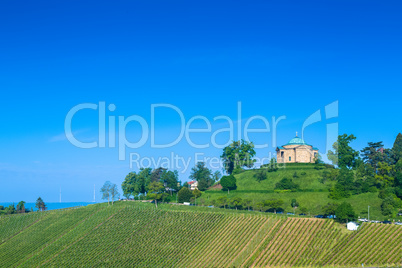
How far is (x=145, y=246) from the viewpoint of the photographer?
2803 inches

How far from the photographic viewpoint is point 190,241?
70875mm

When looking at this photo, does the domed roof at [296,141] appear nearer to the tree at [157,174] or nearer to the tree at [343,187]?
the tree at [343,187]

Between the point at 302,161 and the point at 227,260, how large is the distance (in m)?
65.8

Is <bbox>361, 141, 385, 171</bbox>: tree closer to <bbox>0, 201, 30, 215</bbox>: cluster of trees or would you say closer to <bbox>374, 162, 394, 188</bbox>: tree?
<bbox>374, 162, 394, 188</bbox>: tree

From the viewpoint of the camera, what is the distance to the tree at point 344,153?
105637 mm

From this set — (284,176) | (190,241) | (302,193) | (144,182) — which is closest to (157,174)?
(144,182)

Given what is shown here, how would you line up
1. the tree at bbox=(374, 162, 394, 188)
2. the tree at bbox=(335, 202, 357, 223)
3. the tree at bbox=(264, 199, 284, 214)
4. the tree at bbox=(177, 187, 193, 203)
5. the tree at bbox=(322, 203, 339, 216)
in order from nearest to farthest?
the tree at bbox=(335, 202, 357, 223)
the tree at bbox=(322, 203, 339, 216)
the tree at bbox=(264, 199, 284, 214)
the tree at bbox=(374, 162, 394, 188)
the tree at bbox=(177, 187, 193, 203)

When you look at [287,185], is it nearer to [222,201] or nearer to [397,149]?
[222,201]

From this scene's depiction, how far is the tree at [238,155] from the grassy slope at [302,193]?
718 cm

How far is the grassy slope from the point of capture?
7812cm

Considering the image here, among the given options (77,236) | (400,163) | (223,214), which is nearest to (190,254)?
(223,214)

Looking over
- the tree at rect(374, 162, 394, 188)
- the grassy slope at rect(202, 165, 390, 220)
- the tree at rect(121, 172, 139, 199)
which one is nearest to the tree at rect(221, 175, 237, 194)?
the grassy slope at rect(202, 165, 390, 220)

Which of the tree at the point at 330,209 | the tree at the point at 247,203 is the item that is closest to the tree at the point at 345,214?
the tree at the point at 330,209

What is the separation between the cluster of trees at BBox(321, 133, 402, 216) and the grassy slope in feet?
6.36
